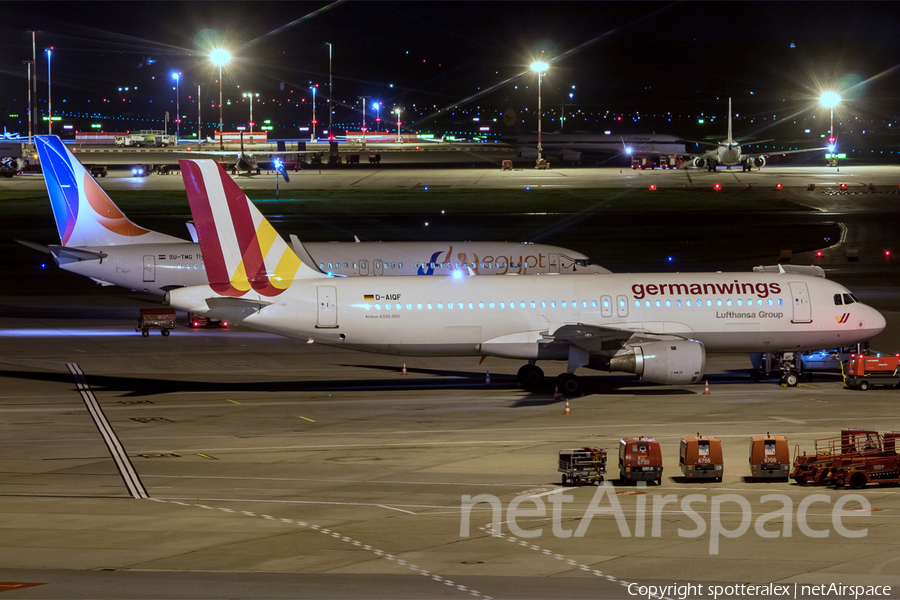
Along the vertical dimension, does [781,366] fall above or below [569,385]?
above

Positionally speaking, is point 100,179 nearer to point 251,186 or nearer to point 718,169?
point 251,186

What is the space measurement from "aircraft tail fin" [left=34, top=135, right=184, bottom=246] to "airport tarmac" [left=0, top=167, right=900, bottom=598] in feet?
20.0

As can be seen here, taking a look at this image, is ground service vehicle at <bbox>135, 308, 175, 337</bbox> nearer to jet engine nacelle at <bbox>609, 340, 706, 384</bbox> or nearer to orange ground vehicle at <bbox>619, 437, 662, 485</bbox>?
jet engine nacelle at <bbox>609, 340, 706, 384</bbox>

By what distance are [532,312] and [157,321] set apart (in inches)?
849

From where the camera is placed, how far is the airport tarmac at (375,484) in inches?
745

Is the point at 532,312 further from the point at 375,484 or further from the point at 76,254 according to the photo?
the point at 76,254

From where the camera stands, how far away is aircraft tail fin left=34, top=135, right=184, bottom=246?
53062mm

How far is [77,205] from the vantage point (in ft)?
176

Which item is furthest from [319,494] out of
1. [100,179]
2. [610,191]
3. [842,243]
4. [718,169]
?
[718,169]

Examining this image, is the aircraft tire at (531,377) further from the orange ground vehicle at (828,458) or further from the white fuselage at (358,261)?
the white fuselage at (358,261)
